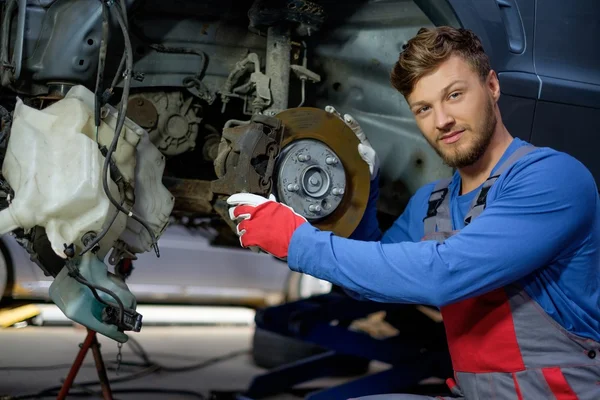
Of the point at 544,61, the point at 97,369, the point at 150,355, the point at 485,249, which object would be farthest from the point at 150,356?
the point at 485,249

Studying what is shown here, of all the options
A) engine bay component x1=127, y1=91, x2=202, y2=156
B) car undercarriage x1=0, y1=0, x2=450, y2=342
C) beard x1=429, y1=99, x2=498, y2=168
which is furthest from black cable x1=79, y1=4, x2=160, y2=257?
beard x1=429, y1=99, x2=498, y2=168

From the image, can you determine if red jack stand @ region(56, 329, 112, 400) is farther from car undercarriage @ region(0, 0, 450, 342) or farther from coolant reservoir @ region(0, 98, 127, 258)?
coolant reservoir @ region(0, 98, 127, 258)

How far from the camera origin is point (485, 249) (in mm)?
1276

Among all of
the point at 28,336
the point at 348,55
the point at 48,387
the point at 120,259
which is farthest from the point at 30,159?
the point at 28,336

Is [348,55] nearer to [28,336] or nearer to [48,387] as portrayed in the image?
[48,387]

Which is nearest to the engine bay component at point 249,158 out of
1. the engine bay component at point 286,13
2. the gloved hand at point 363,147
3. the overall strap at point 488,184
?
the gloved hand at point 363,147

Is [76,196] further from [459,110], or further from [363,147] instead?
[459,110]

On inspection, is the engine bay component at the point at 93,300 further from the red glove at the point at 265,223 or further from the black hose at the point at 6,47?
the black hose at the point at 6,47

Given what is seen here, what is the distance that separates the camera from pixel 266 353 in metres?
3.45

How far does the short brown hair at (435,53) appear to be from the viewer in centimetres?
151

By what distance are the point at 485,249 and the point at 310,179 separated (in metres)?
0.53

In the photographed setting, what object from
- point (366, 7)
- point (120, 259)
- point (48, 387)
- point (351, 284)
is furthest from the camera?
point (48, 387)

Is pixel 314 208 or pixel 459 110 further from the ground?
pixel 459 110

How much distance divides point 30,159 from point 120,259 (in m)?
0.38
